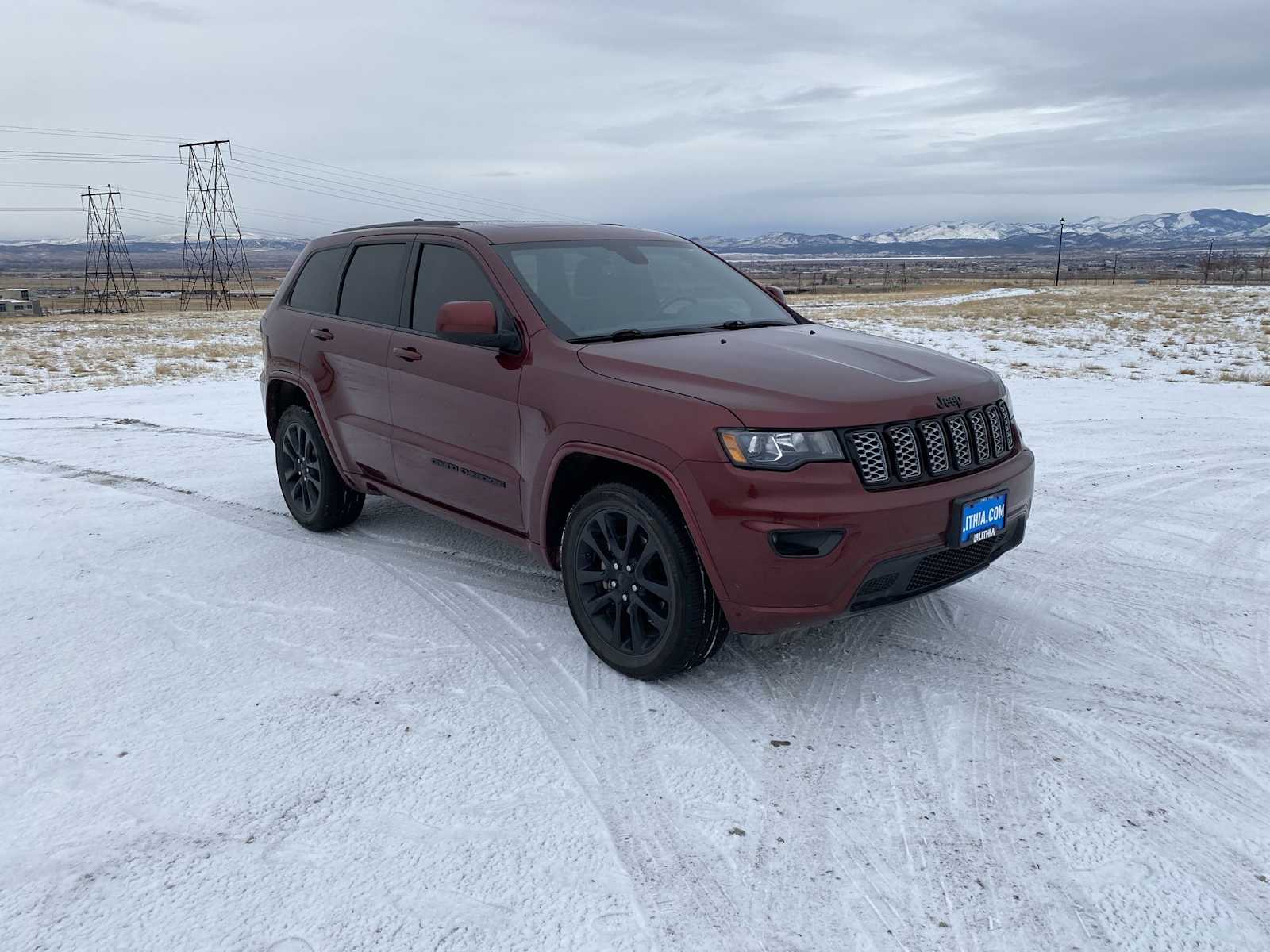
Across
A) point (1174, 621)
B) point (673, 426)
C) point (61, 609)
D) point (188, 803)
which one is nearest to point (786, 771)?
point (673, 426)

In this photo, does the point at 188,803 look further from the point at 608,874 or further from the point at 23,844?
the point at 608,874

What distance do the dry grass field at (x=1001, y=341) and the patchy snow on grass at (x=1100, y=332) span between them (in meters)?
0.03

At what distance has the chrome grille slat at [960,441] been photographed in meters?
3.52

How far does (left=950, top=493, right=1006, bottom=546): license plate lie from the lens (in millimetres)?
3410

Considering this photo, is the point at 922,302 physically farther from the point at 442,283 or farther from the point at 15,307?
the point at 15,307

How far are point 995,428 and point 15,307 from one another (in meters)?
69.1

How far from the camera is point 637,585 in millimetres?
3574

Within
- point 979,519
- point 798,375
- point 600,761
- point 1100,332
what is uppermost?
point 798,375

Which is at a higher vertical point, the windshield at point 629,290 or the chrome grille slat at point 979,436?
the windshield at point 629,290

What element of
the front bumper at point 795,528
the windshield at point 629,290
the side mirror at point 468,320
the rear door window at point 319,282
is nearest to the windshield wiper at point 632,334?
the windshield at point 629,290

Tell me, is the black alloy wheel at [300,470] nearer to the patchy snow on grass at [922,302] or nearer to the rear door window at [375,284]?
the rear door window at [375,284]

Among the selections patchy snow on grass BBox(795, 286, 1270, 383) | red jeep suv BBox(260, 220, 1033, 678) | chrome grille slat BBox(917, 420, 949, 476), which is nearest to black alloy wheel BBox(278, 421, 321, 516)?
red jeep suv BBox(260, 220, 1033, 678)

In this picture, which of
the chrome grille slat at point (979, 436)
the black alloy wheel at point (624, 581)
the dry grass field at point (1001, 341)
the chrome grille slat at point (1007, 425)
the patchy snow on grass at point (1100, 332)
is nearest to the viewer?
the black alloy wheel at point (624, 581)

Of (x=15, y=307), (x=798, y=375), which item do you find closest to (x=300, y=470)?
(x=798, y=375)
